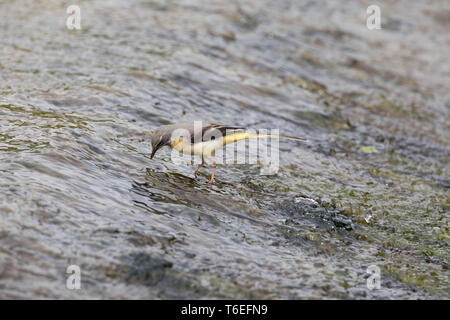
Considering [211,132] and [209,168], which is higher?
[211,132]

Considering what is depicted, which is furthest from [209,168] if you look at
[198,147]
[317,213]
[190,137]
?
[317,213]

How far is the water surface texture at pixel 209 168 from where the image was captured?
5934mm

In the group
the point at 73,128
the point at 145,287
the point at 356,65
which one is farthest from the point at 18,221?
the point at 356,65

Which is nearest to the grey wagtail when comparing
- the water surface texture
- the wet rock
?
the water surface texture

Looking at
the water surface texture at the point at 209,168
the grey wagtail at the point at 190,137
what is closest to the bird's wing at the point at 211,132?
the grey wagtail at the point at 190,137

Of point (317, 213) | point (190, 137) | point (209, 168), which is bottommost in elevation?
point (317, 213)

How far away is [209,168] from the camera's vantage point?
8.93 m

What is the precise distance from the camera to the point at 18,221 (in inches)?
233

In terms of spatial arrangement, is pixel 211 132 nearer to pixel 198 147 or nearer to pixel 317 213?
pixel 198 147

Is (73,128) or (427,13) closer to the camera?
(73,128)

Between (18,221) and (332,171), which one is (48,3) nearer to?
(332,171)

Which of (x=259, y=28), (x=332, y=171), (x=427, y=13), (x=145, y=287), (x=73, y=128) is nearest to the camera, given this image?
(x=145, y=287)

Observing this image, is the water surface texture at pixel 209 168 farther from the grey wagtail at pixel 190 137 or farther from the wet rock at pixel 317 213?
the grey wagtail at pixel 190 137
